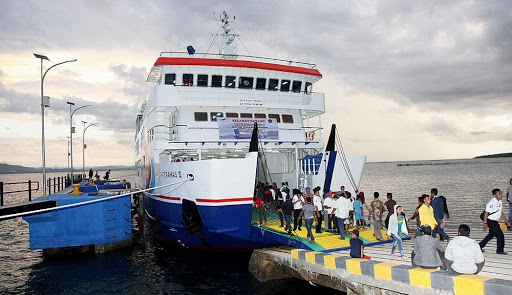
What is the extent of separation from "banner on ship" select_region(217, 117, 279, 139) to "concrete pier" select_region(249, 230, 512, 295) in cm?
603

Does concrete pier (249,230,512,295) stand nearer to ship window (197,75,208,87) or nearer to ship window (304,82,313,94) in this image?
ship window (197,75,208,87)

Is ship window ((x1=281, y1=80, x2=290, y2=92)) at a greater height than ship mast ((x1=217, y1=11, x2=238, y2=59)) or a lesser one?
lesser

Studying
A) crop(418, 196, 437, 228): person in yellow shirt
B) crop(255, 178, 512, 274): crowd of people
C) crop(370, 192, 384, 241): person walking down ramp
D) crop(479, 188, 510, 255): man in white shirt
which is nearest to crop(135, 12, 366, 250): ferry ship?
crop(255, 178, 512, 274): crowd of people

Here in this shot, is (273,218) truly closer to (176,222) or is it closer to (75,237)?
(176,222)

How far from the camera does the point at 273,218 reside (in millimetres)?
15633

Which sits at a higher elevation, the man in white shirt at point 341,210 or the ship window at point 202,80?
the ship window at point 202,80

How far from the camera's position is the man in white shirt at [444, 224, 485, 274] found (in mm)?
7145

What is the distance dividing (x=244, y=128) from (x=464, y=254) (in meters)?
11.5

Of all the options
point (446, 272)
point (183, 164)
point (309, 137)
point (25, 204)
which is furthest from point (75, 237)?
point (446, 272)

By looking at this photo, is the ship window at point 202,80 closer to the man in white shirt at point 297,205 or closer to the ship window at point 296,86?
the ship window at point 296,86

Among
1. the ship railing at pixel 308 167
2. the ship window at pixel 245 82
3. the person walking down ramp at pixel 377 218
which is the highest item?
the ship window at pixel 245 82

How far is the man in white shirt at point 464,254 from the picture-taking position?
281 inches

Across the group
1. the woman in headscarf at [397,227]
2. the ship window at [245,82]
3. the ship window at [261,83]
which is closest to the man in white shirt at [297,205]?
the woman in headscarf at [397,227]

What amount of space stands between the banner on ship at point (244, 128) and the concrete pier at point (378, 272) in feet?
19.8
